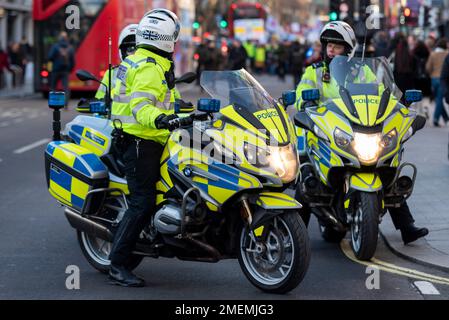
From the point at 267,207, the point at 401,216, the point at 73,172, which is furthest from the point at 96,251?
the point at 401,216

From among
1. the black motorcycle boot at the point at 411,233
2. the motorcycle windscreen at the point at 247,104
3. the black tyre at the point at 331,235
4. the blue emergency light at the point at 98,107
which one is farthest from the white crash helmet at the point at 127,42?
the black motorcycle boot at the point at 411,233

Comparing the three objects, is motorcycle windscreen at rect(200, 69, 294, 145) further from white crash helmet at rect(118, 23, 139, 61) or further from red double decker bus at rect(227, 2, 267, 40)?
red double decker bus at rect(227, 2, 267, 40)

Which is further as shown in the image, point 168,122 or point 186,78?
point 186,78

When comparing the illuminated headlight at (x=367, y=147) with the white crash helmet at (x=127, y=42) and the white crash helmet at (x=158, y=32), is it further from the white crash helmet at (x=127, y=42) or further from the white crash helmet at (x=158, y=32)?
the white crash helmet at (x=127, y=42)

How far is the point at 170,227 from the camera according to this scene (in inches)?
272

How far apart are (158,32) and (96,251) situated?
167 cm

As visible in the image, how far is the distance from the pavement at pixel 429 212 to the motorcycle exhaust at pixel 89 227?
2.28m

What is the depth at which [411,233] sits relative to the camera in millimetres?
8742

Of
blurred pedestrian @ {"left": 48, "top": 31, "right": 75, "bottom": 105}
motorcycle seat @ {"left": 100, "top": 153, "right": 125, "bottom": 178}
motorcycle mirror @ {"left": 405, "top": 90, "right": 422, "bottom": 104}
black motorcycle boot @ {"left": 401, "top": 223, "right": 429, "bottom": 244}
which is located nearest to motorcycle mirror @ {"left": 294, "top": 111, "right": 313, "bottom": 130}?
motorcycle mirror @ {"left": 405, "top": 90, "right": 422, "bottom": 104}

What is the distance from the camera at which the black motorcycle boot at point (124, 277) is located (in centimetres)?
714

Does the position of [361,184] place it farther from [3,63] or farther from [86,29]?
[3,63]

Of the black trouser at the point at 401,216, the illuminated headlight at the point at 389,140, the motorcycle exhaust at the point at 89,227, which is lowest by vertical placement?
the black trouser at the point at 401,216

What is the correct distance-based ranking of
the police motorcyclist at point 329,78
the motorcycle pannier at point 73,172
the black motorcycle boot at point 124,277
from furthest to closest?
the police motorcyclist at point 329,78, the motorcycle pannier at point 73,172, the black motorcycle boot at point 124,277
